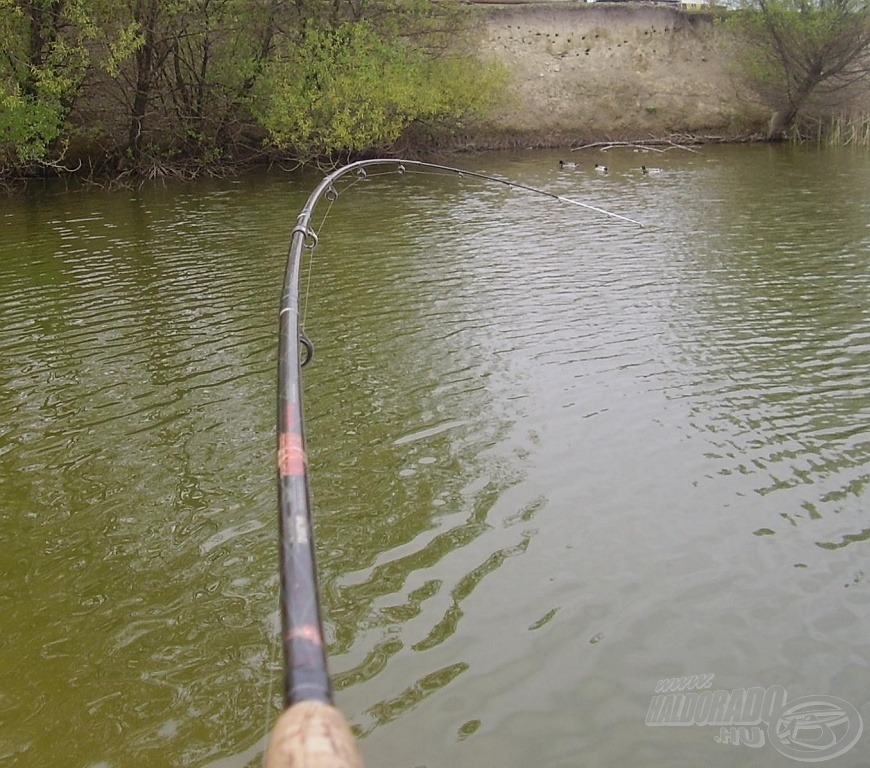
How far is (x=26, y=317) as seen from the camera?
11.7 m

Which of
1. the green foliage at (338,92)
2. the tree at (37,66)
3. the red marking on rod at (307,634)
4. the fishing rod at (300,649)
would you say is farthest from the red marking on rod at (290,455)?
the green foliage at (338,92)

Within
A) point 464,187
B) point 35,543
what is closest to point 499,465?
point 35,543

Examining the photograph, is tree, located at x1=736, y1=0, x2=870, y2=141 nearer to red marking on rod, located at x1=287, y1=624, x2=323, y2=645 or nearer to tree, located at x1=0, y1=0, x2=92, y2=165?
tree, located at x1=0, y1=0, x2=92, y2=165

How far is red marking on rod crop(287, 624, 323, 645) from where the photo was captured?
1672 mm

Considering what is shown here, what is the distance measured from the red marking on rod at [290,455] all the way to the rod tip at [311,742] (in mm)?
930

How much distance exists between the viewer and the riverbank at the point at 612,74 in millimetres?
37125

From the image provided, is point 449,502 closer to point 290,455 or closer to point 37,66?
point 290,455

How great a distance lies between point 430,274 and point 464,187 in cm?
1056

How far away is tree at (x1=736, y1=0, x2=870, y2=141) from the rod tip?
129 ft

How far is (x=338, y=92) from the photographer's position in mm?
26000

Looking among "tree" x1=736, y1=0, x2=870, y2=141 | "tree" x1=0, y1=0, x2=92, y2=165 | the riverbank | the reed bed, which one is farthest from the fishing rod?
"tree" x1=736, y1=0, x2=870, y2=141

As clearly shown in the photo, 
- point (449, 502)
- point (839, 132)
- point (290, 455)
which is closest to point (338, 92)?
point (839, 132)

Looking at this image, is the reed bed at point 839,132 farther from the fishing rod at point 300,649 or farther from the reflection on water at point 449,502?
the fishing rod at point 300,649

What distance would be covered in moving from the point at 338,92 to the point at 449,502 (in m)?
21.6
